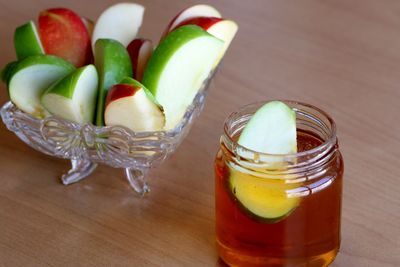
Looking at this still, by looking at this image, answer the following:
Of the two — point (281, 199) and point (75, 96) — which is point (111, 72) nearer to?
point (75, 96)

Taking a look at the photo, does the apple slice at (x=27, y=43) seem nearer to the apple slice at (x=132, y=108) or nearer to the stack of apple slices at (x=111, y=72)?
the stack of apple slices at (x=111, y=72)

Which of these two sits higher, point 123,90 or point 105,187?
point 123,90

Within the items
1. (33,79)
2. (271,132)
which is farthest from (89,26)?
(271,132)

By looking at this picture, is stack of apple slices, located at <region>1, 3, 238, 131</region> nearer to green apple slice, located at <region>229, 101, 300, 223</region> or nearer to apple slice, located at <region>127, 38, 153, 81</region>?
apple slice, located at <region>127, 38, 153, 81</region>

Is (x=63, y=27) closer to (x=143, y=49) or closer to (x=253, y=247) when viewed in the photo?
(x=143, y=49)

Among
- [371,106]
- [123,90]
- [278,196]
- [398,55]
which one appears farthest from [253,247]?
[398,55]

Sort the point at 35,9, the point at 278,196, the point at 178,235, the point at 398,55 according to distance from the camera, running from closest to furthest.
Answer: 1. the point at 278,196
2. the point at 178,235
3. the point at 398,55
4. the point at 35,9

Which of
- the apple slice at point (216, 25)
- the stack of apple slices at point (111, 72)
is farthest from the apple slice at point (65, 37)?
the apple slice at point (216, 25)
